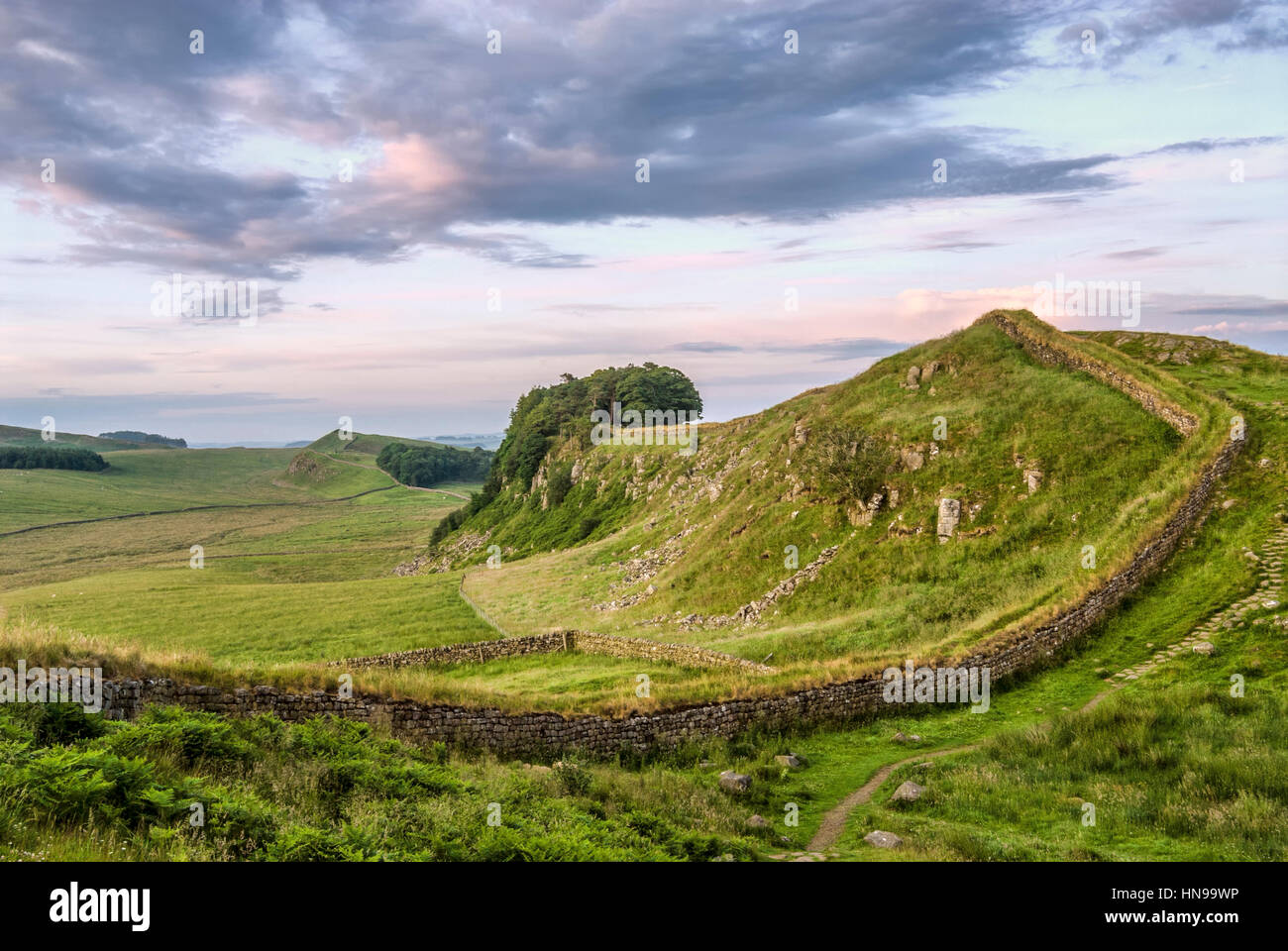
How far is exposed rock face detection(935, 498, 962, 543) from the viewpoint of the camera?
106ft

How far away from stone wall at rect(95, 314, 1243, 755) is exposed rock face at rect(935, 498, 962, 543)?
835 centimetres

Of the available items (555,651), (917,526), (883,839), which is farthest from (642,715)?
(917,526)

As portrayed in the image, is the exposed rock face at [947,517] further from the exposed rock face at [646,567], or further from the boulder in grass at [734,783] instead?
the boulder in grass at [734,783]

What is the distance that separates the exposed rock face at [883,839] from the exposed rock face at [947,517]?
22.2 meters

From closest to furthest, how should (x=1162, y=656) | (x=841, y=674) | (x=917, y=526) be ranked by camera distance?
(x=1162, y=656), (x=841, y=674), (x=917, y=526)

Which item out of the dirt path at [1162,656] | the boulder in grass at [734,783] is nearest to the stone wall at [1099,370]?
the dirt path at [1162,656]

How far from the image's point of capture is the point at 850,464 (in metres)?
37.0

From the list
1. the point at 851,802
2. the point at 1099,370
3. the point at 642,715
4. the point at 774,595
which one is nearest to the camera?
the point at 851,802

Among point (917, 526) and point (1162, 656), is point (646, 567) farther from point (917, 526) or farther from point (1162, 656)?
point (1162, 656)

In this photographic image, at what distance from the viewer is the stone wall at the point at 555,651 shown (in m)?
28.8

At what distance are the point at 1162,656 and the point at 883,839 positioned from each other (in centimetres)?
1354

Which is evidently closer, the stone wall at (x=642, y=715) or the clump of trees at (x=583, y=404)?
the stone wall at (x=642, y=715)
